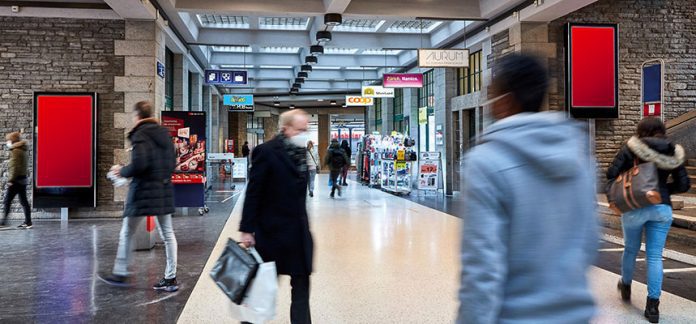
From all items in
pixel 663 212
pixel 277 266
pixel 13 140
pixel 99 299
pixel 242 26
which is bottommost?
pixel 99 299

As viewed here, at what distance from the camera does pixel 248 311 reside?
8.11 feet

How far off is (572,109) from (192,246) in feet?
21.5

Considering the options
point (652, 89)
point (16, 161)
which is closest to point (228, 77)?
point (16, 161)

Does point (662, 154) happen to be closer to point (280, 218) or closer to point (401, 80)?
point (280, 218)

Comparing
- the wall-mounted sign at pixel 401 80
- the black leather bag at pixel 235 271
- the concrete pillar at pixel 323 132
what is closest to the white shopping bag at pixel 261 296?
the black leather bag at pixel 235 271

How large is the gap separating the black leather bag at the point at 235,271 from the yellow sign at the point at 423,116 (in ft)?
43.1

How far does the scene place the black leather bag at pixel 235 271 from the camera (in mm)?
2463

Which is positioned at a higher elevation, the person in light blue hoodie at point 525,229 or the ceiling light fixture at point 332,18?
the ceiling light fixture at point 332,18

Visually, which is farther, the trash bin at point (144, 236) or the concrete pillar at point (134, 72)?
the concrete pillar at point (134, 72)

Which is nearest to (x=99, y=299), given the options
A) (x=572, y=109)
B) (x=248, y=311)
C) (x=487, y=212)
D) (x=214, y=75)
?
(x=248, y=311)

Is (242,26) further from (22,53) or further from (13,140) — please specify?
(13,140)

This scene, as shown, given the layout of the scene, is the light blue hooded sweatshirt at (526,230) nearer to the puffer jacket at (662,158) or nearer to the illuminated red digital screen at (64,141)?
the puffer jacket at (662,158)

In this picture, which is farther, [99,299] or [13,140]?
[13,140]

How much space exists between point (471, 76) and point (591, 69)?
3875 millimetres
